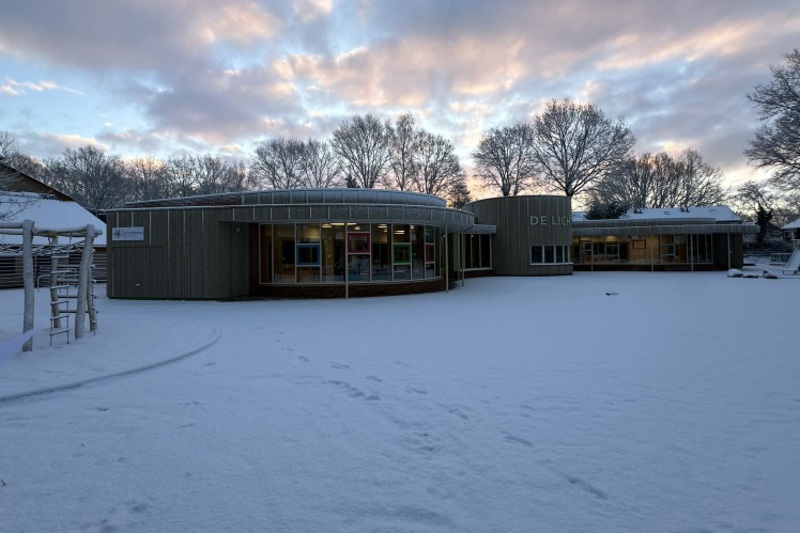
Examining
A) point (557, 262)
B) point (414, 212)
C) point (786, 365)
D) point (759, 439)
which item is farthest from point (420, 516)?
point (557, 262)

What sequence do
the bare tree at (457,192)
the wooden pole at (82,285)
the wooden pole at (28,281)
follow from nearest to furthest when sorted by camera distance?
the wooden pole at (28,281), the wooden pole at (82,285), the bare tree at (457,192)

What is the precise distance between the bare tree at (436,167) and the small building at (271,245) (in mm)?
32024

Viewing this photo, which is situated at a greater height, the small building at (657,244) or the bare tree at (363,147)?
the bare tree at (363,147)

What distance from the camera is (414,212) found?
17734 millimetres

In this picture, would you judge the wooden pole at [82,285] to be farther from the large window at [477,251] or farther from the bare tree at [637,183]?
the bare tree at [637,183]

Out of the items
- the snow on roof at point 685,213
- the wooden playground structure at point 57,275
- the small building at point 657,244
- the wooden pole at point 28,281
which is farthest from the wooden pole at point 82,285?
the snow on roof at point 685,213

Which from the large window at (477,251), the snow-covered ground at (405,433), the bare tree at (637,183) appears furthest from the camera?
the bare tree at (637,183)

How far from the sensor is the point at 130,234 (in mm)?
17062

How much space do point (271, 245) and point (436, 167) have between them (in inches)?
1381

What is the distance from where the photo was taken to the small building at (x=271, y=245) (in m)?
16.8

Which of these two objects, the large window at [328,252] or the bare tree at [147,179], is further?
the bare tree at [147,179]

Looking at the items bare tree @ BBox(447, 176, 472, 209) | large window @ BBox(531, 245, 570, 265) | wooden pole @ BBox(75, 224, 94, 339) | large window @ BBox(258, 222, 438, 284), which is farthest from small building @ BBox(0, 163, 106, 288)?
bare tree @ BBox(447, 176, 472, 209)

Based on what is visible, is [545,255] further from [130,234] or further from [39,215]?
[39,215]

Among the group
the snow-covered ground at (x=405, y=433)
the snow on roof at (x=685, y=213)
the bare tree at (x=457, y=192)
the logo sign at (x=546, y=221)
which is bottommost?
the snow-covered ground at (x=405, y=433)
